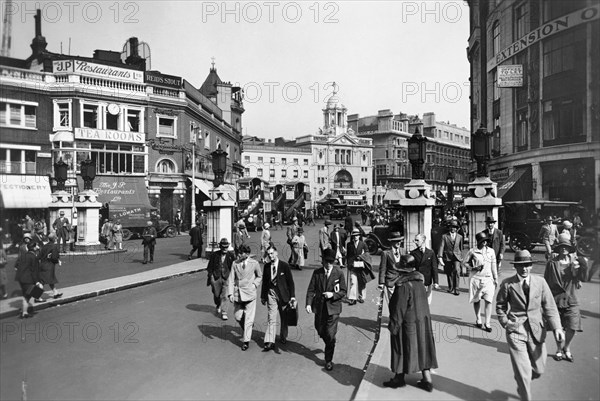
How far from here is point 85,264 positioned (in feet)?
38.0

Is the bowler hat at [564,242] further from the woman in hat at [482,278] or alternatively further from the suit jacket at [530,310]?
the woman in hat at [482,278]

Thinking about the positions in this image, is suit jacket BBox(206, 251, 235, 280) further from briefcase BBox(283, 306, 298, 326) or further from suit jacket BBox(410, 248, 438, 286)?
suit jacket BBox(410, 248, 438, 286)

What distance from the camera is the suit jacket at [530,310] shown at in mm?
4934

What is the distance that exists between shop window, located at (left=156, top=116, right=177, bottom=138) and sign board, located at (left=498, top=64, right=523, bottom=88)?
24657 mm

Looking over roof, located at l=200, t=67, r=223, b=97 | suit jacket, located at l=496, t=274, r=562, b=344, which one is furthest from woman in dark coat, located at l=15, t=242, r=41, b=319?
roof, located at l=200, t=67, r=223, b=97

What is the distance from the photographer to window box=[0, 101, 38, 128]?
441 centimetres

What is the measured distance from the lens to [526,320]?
4.96 metres

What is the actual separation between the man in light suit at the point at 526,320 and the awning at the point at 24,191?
5367 millimetres

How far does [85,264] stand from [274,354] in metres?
7.07

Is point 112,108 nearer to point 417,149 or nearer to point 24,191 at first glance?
point 24,191

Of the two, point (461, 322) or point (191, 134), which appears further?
point (191, 134)

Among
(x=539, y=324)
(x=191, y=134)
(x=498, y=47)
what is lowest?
(x=539, y=324)

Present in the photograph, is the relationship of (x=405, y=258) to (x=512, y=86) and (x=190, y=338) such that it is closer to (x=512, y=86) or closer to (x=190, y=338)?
(x=512, y=86)

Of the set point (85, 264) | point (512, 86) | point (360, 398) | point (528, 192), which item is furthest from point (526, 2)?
point (85, 264)
